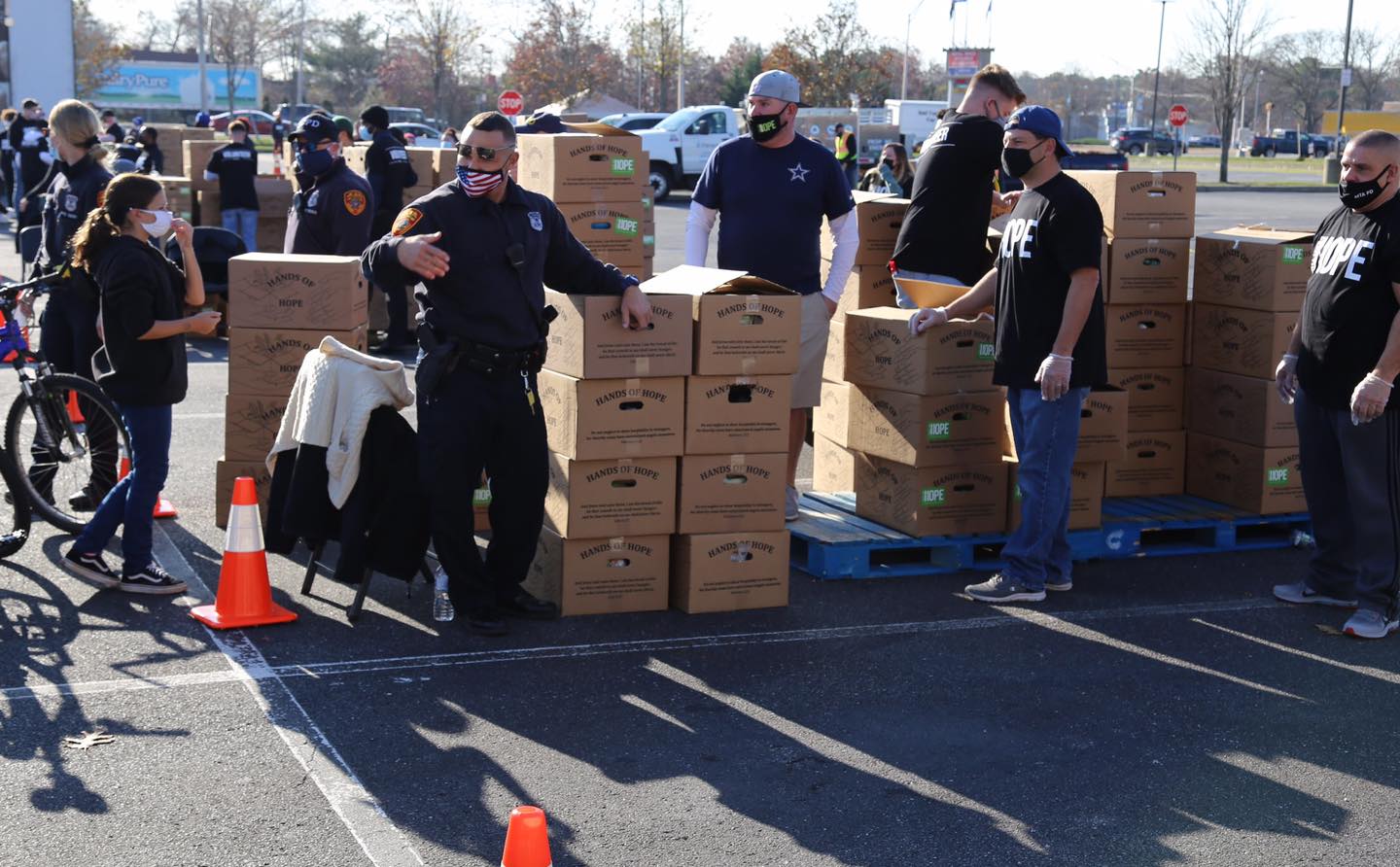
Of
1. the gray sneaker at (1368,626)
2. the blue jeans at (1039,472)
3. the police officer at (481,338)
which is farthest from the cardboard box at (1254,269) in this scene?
the police officer at (481,338)

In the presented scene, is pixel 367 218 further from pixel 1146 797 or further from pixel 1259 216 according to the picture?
pixel 1259 216

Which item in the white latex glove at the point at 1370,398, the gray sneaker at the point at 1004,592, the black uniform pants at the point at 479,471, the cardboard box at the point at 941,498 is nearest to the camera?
the black uniform pants at the point at 479,471

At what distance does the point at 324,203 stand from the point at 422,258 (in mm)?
4933

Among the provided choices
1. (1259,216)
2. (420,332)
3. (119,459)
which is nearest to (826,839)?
(420,332)

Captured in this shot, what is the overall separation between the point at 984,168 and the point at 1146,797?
146 inches

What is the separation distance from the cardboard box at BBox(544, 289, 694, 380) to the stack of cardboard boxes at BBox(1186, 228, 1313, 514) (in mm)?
3076

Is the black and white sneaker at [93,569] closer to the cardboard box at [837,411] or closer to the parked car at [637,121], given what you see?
the cardboard box at [837,411]

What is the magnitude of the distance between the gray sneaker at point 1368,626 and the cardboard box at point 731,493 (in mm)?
2409

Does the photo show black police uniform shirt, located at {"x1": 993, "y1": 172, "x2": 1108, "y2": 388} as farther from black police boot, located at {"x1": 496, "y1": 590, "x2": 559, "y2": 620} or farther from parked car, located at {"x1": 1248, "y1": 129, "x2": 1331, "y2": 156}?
parked car, located at {"x1": 1248, "y1": 129, "x2": 1331, "y2": 156}

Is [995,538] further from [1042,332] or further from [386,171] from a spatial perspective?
[386,171]

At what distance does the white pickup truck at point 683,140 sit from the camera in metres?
35.2

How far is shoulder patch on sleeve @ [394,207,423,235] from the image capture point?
5840 millimetres

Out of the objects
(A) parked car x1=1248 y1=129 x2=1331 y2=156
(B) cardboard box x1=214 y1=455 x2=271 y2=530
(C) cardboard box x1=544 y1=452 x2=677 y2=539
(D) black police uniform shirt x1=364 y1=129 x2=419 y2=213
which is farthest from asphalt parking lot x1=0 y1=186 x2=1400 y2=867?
(A) parked car x1=1248 y1=129 x2=1331 y2=156

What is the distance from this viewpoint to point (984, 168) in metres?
7.52
